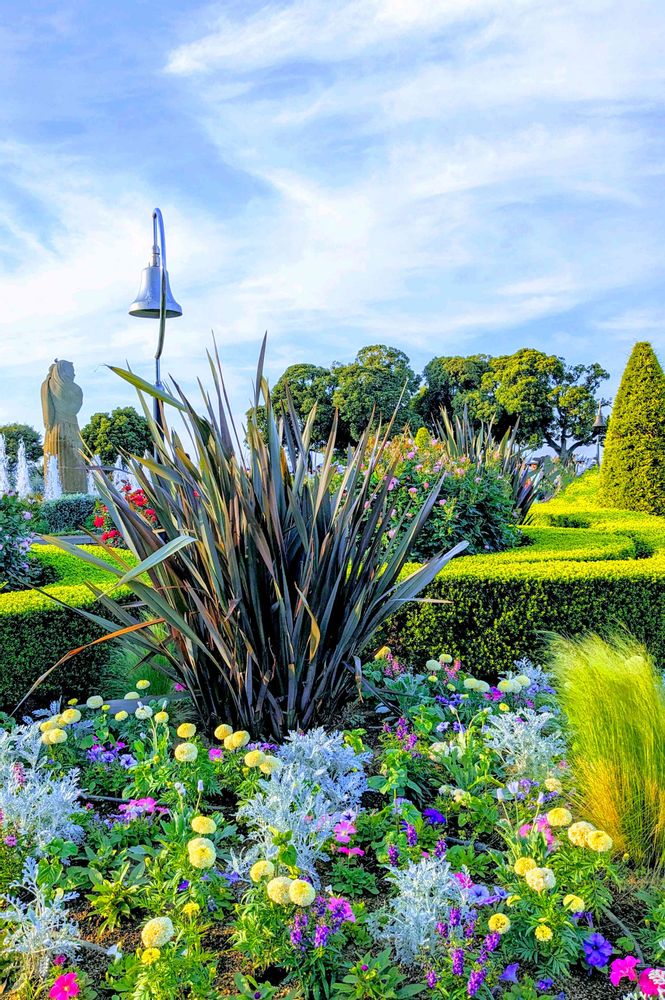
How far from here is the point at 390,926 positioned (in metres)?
1.89

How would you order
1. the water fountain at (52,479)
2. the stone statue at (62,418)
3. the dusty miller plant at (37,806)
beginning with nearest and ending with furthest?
1. the dusty miller plant at (37,806)
2. the water fountain at (52,479)
3. the stone statue at (62,418)

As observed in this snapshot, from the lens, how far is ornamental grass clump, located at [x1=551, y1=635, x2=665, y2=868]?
2.32 m

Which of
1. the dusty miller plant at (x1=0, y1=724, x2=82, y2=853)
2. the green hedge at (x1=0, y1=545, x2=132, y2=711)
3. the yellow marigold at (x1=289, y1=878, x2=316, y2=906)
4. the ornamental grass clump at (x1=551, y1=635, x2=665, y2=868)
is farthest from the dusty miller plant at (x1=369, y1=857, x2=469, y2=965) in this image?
the green hedge at (x1=0, y1=545, x2=132, y2=711)

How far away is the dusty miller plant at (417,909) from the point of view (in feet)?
6.01

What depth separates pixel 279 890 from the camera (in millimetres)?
1755

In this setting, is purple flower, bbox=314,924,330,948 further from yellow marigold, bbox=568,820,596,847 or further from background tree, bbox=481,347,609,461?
background tree, bbox=481,347,609,461

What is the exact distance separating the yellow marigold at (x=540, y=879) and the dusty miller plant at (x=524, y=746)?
69 cm

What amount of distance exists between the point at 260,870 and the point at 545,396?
35.0m

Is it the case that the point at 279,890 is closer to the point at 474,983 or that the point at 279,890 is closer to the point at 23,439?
the point at 474,983

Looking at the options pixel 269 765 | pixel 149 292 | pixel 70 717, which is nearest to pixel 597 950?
pixel 269 765

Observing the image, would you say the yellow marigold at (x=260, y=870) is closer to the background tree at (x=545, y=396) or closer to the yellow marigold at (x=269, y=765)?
the yellow marigold at (x=269, y=765)

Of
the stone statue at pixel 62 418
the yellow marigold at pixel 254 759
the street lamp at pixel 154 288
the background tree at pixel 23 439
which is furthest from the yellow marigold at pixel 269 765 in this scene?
the background tree at pixel 23 439

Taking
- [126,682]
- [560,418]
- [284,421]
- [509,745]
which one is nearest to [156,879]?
[509,745]

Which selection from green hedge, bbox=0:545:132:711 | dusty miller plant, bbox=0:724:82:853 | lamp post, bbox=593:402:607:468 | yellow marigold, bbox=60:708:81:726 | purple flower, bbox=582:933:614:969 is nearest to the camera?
purple flower, bbox=582:933:614:969
